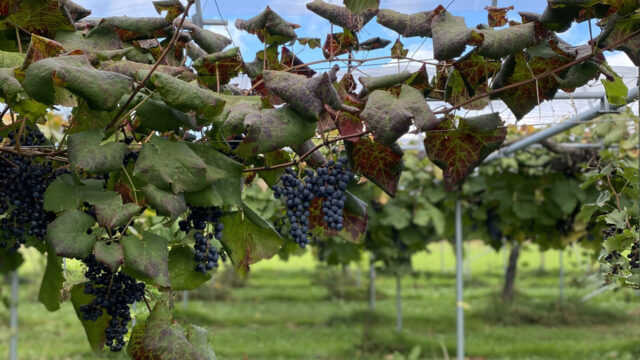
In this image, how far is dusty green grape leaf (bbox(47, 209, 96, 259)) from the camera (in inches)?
45.9

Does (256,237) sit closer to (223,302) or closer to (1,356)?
(1,356)

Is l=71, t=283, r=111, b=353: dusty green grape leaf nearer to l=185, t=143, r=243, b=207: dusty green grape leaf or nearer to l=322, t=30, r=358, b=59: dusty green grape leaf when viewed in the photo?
l=185, t=143, r=243, b=207: dusty green grape leaf

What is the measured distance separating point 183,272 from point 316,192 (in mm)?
365

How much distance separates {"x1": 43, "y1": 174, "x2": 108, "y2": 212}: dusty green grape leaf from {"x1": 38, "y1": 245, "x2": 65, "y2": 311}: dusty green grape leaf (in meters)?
0.19

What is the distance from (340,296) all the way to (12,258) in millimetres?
8805

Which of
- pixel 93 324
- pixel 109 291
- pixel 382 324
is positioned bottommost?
pixel 382 324

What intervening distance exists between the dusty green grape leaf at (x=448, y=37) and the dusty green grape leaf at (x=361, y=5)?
0.49 feet

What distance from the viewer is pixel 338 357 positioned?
7.94 metres

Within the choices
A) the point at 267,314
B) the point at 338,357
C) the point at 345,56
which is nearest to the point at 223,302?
the point at 267,314

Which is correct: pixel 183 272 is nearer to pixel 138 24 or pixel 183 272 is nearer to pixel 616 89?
pixel 138 24

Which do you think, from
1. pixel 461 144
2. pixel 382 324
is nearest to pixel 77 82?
pixel 461 144

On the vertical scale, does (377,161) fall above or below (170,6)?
below

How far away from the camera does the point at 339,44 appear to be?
168 cm

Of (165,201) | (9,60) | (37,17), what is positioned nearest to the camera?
(165,201)
